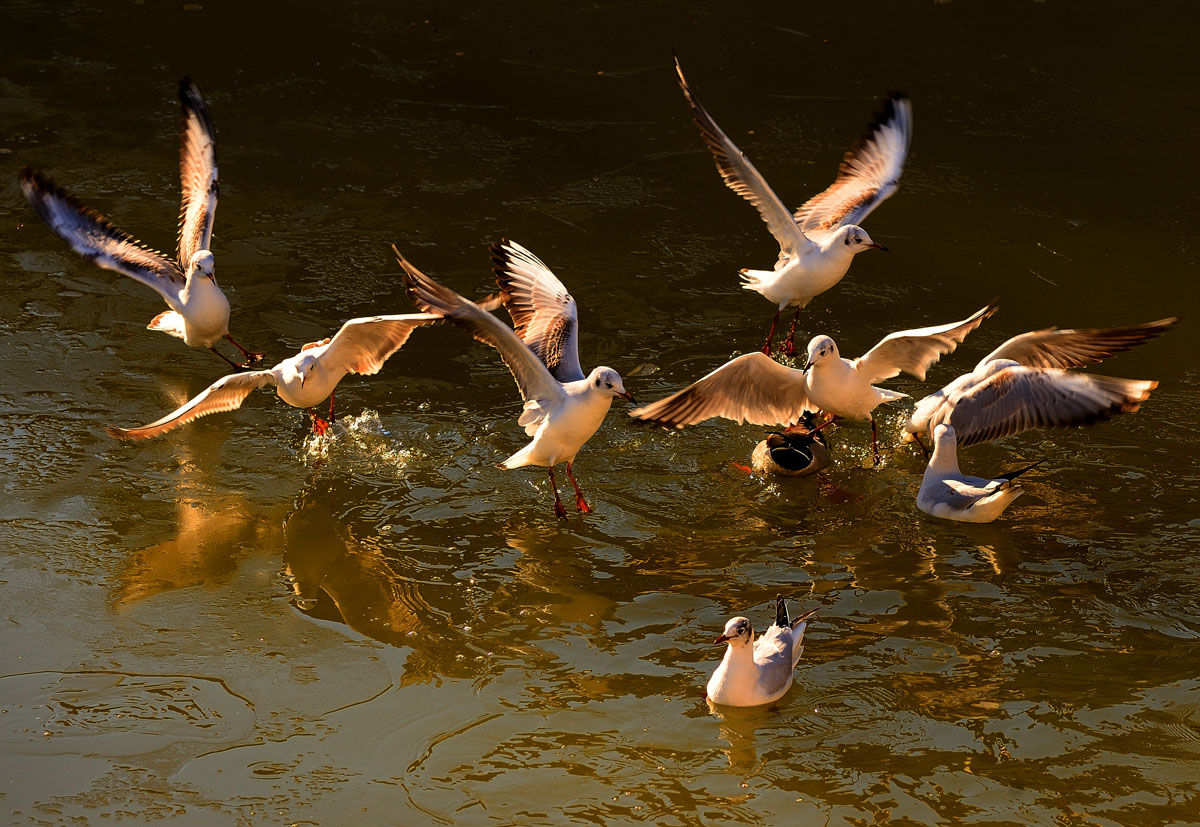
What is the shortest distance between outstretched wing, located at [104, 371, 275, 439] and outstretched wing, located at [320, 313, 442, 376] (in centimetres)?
37

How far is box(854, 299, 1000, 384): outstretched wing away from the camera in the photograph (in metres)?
6.63

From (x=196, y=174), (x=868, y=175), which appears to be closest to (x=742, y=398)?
(x=868, y=175)

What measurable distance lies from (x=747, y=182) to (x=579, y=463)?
199 centimetres

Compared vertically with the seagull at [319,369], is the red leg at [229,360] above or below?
below

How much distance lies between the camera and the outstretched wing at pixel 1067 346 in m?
6.58

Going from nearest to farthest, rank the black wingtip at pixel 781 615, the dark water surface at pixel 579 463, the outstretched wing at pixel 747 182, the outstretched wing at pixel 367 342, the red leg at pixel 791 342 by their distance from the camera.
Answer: the dark water surface at pixel 579 463
the black wingtip at pixel 781 615
the outstretched wing at pixel 367 342
the outstretched wing at pixel 747 182
the red leg at pixel 791 342

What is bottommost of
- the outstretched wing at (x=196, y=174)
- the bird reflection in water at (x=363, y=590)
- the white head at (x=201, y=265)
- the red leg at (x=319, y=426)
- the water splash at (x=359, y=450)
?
the bird reflection in water at (x=363, y=590)

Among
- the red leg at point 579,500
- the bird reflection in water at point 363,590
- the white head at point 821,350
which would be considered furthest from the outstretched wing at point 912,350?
the bird reflection in water at point 363,590

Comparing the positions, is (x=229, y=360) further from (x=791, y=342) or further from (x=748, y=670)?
(x=748, y=670)

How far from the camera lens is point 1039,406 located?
641 cm

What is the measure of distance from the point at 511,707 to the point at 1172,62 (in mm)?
9833

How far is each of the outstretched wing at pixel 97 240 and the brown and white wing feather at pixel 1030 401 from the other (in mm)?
4576

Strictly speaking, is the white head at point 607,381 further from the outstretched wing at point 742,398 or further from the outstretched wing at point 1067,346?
the outstretched wing at point 1067,346

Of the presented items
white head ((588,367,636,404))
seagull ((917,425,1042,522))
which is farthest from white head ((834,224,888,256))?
white head ((588,367,636,404))
